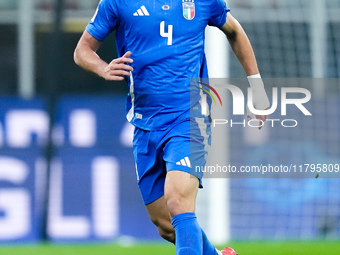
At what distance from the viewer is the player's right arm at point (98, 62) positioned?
439 cm

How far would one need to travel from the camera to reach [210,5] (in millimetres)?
4754

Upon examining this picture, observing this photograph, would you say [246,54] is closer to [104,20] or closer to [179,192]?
[104,20]

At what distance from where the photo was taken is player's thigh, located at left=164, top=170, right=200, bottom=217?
4.35 metres

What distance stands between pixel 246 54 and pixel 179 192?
3.79ft

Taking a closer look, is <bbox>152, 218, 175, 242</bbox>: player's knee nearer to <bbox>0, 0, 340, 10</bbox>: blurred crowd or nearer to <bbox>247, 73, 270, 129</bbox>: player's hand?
<bbox>247, 73, 270, 129</bbox>: player's hand

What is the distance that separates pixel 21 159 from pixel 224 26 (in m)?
4.63

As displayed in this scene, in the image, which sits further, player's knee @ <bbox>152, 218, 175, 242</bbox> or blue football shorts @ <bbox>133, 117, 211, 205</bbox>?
player's knee @ <bbox>152, 218, 175, 242</bbox>

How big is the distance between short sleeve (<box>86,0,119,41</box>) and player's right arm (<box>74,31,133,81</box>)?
0.14ft

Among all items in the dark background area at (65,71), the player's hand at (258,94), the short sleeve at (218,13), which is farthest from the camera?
the dark background area at (65,71)

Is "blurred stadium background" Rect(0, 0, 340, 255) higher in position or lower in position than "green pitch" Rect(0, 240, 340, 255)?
higher

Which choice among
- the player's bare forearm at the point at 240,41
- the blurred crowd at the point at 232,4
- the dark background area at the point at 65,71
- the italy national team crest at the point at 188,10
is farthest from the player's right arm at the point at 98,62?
the dark background area at the point at 65,71

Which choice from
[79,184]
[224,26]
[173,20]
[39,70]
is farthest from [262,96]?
[39,70]

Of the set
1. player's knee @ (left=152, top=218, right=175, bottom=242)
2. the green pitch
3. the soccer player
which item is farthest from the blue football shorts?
the green pitch

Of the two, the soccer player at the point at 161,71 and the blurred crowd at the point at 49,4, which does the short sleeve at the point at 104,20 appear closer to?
the soccer player at the point at 161,71
